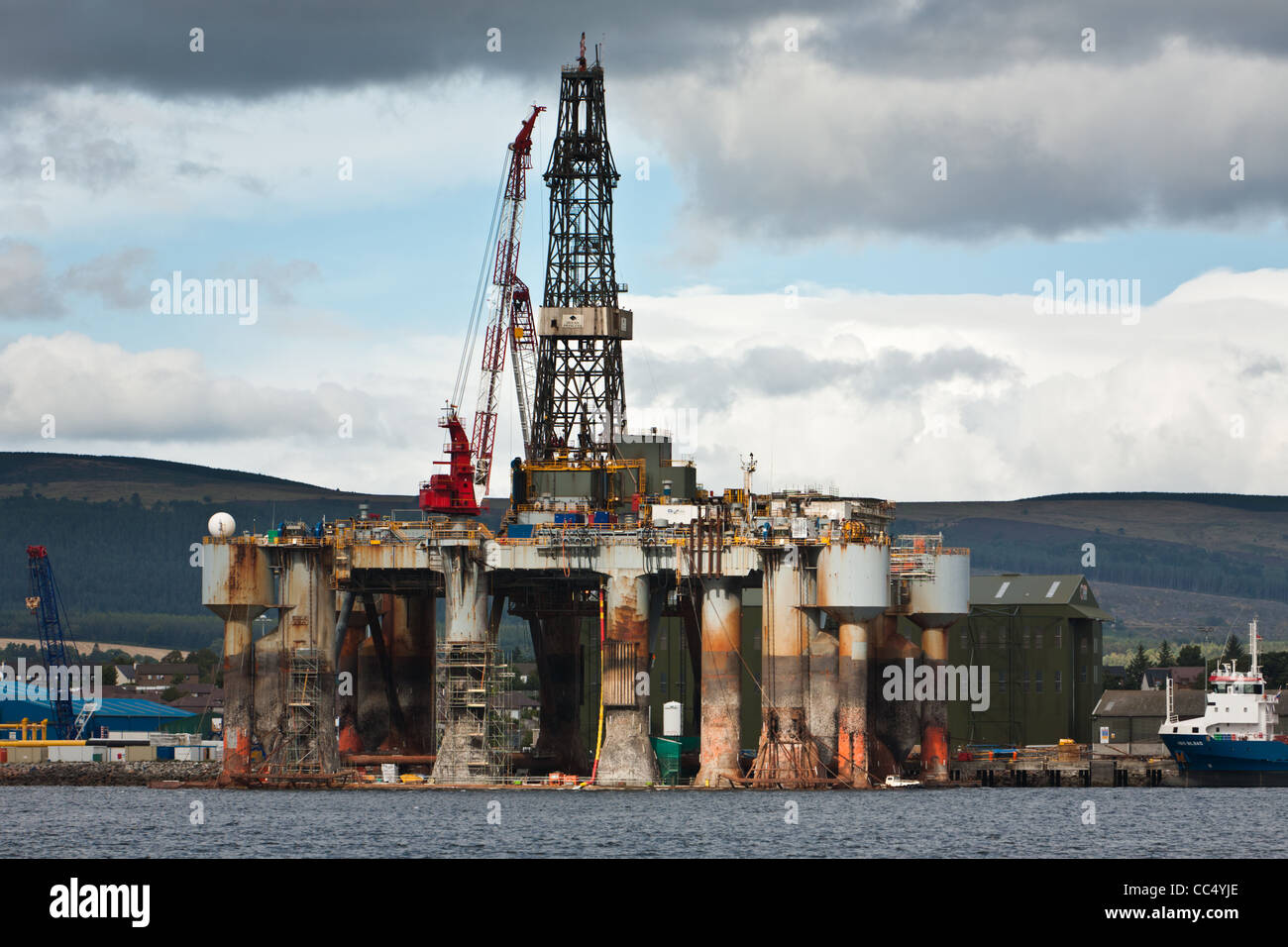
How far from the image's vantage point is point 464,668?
113m

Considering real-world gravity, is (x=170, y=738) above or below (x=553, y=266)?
below

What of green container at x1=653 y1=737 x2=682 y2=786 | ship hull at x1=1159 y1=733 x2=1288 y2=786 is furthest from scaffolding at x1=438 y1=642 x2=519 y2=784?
ship hull at x1=1159 y1=733 x2=1288 y2=786

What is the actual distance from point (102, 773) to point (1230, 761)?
237 feet

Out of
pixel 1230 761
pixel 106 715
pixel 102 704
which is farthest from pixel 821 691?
pixel 102 704

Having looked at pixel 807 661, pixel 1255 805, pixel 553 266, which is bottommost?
pixel 1255 805

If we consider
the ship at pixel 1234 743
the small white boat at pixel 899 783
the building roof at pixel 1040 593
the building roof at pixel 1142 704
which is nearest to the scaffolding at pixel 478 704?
the small white boat at pixel 899 783

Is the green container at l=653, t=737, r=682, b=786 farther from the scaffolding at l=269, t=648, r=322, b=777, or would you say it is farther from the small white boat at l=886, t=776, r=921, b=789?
the scaffolding at l=269, t=648, r=322, b=777

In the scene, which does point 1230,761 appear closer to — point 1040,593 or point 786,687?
point 1040,593

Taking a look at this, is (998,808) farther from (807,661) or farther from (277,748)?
(277,748)

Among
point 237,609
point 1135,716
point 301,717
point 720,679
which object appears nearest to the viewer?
point 720,679

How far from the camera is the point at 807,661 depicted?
11038cm

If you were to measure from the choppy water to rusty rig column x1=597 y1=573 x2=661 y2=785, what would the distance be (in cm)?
251
